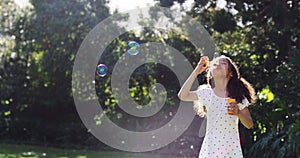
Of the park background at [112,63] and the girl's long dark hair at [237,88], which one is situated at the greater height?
the park background at [112,63]

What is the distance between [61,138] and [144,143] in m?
2.84

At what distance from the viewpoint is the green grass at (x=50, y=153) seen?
9742 mm

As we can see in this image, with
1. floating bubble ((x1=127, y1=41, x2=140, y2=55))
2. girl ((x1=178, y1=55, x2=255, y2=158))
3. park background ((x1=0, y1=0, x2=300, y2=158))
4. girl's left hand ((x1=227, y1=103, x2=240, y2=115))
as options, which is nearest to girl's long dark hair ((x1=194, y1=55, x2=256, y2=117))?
girl ((x1=178, y1=55, x2=255, y2=158))

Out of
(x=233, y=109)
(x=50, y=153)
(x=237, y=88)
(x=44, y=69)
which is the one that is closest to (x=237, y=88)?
(x=237, y=88)

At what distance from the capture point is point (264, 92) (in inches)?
393

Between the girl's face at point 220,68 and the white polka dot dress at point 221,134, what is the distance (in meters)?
0.18

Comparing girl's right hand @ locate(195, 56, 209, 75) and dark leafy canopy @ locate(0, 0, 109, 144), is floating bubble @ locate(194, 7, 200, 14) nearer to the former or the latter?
dark leafy canopy @ locate(0, 0, 109, 144)

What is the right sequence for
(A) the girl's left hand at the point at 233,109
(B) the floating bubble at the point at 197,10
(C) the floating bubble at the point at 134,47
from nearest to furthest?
(A) the girl's left hand at the point at 233,109 → (C) the floating bubble at the point at 134,47 → (B) the floating bubble at the point at 197,10

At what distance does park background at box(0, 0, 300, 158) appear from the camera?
317 inches

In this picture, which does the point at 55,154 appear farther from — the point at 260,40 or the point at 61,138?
the point at 260,40

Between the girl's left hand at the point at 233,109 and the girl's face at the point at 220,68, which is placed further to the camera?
the girl's face at the point at 220,68

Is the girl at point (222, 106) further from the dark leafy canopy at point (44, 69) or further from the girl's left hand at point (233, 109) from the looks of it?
the dark leafy canopy at point (44, 69)

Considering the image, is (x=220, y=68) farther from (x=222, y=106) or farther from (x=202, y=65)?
(x=222, y=106)

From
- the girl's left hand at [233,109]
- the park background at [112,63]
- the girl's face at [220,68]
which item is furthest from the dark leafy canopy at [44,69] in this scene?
the girl's left hand at [233,109]
